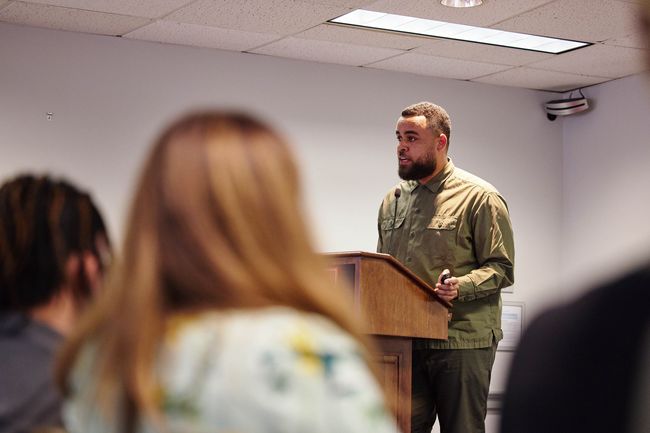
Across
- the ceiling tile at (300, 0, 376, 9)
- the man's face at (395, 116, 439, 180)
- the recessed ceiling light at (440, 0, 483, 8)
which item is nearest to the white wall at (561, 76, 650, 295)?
the recessed ceiling light at (440, 0, 483, 8)

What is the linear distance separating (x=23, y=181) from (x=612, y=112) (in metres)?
5.83

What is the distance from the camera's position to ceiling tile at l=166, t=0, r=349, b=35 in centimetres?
532

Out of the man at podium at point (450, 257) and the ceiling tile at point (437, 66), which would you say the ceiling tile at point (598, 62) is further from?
the man at podium at point (450, 257)

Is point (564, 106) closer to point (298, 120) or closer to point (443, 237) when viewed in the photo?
point (298, 120)

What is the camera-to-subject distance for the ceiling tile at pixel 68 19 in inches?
219

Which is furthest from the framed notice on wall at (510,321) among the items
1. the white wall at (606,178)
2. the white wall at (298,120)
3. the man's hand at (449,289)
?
the man's hand at (449,289)

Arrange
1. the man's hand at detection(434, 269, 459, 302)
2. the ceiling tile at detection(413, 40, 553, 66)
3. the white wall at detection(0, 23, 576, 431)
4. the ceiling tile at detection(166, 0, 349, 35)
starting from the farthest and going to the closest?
the ceiling tile at detection(413, 40, 553, 66)
the white wall at detection(0, 23, 576, 431)
the ceiling tile at detection(166, 0, 349, 35)
the man's hand at detection(434, 269, 459, 302)

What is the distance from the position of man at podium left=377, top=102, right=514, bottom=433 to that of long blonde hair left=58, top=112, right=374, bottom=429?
3186 millimetres

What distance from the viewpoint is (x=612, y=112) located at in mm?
7086

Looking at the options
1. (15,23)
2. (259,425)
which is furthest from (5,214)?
(15,23)

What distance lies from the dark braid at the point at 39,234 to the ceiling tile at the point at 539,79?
17.3 ft

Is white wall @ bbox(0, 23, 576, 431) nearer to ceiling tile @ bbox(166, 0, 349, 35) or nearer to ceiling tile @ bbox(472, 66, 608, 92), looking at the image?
ceiling tile @ bbox(472, 66, 608, 92)

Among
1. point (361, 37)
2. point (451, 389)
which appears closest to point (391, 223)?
point (451, 389)

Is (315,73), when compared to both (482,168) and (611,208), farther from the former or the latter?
(611,208)
